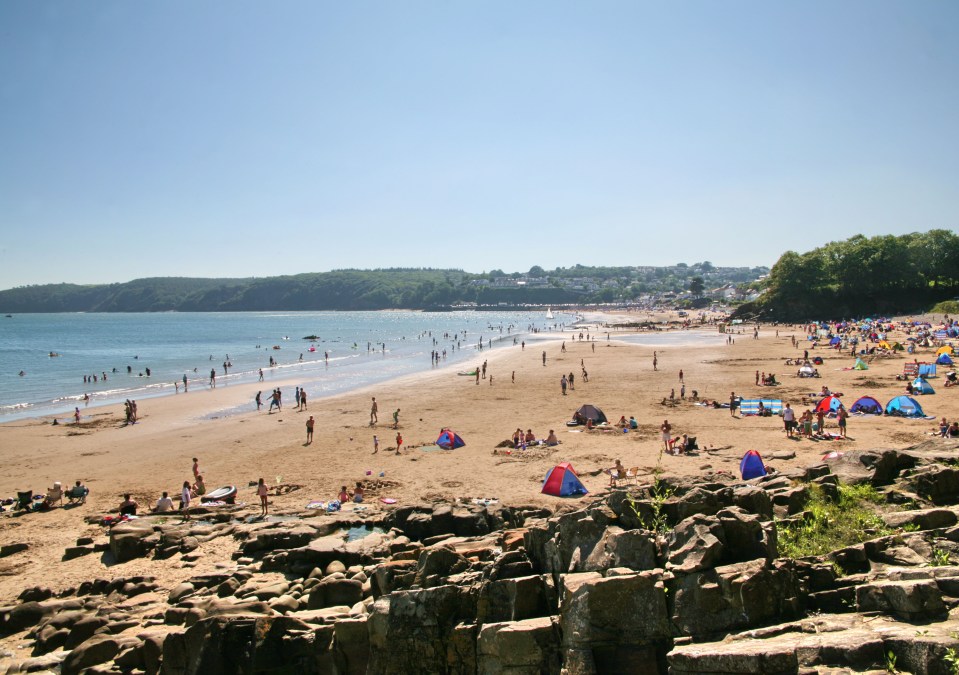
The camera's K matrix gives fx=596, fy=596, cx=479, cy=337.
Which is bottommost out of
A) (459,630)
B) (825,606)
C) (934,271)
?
(459,630)

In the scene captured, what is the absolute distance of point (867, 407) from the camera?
85.1ft

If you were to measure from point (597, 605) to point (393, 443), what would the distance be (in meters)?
20.3

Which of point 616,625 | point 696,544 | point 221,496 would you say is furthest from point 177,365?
point 696,544

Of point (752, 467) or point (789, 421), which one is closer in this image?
point (752, 467)

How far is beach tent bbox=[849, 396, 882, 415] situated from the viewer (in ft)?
84.5

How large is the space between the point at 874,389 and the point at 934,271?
243 feet

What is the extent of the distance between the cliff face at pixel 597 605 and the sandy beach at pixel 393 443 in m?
3.34

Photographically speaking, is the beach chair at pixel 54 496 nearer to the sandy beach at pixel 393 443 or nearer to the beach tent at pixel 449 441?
the sandy beach at pixel 393 443

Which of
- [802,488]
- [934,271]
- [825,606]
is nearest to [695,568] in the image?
[825,606]

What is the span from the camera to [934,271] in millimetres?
87500

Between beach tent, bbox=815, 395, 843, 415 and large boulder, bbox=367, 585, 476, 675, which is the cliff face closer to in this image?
large boulder, bbox=367, 585, 476, 675

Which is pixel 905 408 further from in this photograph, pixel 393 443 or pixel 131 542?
pixel 131 542

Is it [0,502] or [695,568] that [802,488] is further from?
[0,502]

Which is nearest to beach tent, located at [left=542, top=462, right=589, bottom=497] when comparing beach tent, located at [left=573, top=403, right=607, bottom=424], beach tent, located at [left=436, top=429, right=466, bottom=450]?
beach tent, located at [left=436, top=429, right=466, bottom=450]
